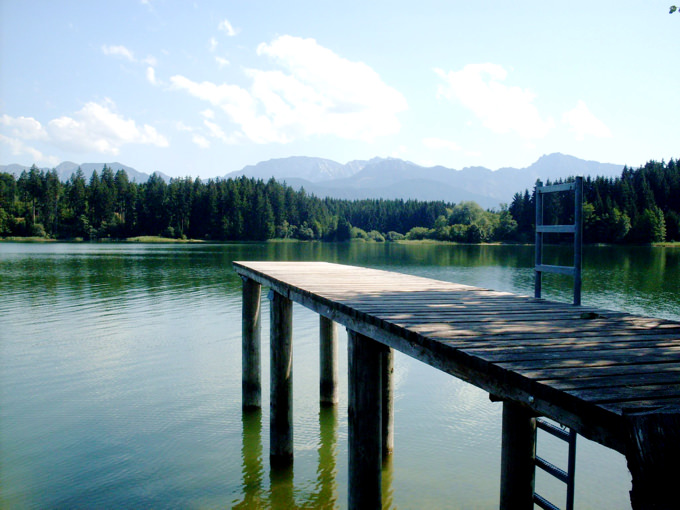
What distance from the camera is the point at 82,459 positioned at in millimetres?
9594

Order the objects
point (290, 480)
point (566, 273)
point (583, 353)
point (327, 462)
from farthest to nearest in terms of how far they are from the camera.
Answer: point (327, 462) < point (290, 480) < point (566, 273) < point (583, 353)

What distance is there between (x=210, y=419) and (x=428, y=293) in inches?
228

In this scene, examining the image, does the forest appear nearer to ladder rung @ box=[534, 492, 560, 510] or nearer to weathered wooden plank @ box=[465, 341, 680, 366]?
ladder rung @ box=[534, 492, 560, 510]

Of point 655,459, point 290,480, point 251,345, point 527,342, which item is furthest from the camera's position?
point 251,345

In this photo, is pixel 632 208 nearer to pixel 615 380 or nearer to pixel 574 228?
pixel 574 228

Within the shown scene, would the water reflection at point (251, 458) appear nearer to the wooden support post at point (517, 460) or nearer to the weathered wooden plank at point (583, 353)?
the wooden support post at point (517, 460)

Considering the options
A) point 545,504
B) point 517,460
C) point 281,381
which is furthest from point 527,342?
point 281,381

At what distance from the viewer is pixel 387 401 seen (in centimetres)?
898

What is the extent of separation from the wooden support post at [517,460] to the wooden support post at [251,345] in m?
7.10

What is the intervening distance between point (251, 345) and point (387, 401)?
3.53 meters

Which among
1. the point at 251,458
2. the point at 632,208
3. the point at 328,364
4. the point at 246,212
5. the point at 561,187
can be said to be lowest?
the point at 251,458

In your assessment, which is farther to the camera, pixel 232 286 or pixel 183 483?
pixel 232 286

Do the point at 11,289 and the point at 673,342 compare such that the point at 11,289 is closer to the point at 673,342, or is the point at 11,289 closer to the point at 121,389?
the point at 121,389

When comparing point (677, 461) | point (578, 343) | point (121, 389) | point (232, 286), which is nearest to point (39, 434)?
point (121, 389)
